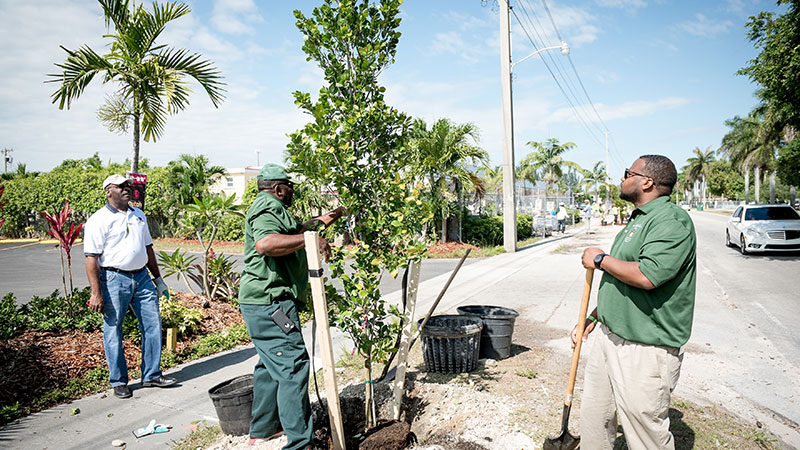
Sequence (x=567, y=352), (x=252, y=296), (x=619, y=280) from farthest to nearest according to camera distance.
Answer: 1. (x=567, y=352)
2. (x=252, y=296)
3. (x=619, y=280)

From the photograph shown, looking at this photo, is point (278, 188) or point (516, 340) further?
point (516, 340)

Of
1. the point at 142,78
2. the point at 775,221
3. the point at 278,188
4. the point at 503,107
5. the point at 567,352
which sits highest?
the point at 503,107

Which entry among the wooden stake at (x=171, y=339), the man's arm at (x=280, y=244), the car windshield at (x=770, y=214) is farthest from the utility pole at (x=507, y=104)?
the man's arm at (x=280, y=244)

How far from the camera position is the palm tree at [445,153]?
677 inches

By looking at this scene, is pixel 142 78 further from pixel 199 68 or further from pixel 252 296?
pixel 252 296

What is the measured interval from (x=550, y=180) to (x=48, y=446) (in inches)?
1714

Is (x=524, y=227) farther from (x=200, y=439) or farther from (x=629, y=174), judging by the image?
(x=200, y=439)

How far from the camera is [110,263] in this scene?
4.46 meters

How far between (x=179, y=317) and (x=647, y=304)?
5589 mm

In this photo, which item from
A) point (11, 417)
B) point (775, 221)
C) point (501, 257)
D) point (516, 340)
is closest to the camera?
point (11, 417)

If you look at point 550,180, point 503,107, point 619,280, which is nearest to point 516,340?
point 619,280

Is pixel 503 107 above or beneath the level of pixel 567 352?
above

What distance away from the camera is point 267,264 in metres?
3.10

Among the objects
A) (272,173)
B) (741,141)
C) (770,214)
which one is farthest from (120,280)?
(741,141)
